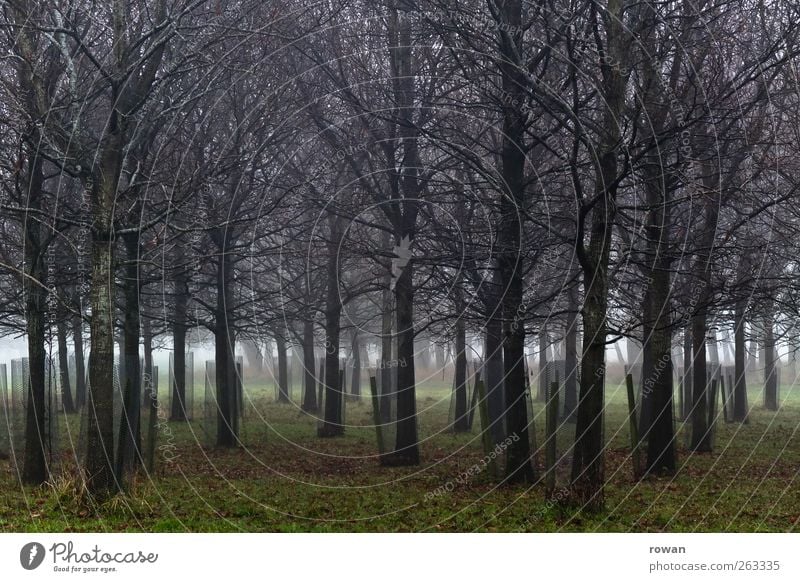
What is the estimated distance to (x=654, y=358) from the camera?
66.0 feet

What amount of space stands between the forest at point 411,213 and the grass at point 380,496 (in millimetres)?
82

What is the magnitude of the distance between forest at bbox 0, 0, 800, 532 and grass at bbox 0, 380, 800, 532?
82mm

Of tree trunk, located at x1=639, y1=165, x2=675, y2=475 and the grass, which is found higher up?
tree trunk, located at x1=639, y1=165, x2=675, y2=475

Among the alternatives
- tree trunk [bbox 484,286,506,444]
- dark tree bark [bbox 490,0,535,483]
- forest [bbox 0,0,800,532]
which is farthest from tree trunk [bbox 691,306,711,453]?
dark tree bark [bbox 490,0,535,483]

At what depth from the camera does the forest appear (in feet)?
47.5

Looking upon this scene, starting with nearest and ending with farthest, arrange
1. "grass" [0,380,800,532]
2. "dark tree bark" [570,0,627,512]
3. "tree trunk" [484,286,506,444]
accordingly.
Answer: "grass" [0,380,800,532], "dark tree bark" [570,0,627,512], "tree trunk" [484,286,506,444]

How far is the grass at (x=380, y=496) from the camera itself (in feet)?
45.7

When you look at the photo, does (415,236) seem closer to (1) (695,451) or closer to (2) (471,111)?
(2) (471,111)

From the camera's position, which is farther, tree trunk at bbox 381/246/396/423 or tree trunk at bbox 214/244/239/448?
tree trunk at bbox 381/246/396/423

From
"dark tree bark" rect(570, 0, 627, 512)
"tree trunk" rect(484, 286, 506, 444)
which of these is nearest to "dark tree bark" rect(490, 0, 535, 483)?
"tree trunk" rect(484, 286, 506, 444)

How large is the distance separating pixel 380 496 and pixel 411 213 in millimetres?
6787

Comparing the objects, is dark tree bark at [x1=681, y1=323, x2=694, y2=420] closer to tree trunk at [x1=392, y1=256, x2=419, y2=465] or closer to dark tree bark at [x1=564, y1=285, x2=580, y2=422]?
dark tree bark at [x1=564, y1=285, x2=580, y2=422]

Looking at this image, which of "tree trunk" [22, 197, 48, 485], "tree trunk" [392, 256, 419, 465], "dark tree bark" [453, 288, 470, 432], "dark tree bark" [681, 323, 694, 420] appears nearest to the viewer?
"tree trunk" [22, 197, 48, 485]

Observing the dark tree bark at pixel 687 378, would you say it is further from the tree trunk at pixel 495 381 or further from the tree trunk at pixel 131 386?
the tree trunk at pixel 131 386
